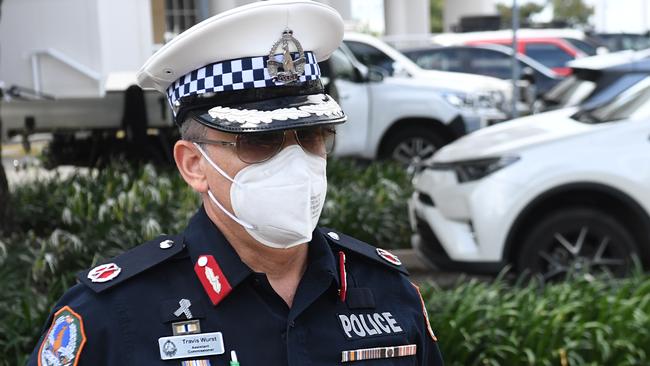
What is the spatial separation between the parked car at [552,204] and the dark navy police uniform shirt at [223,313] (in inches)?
162

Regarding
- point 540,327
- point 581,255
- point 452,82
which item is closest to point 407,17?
point 452,82

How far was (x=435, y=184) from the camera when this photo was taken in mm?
6645

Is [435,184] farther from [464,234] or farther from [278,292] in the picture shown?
[278,292]

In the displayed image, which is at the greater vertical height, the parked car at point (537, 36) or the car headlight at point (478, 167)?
the parked car at point (537, 36)

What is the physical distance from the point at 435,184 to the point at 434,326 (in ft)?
6.87

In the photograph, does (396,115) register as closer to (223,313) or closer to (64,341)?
(223,313)

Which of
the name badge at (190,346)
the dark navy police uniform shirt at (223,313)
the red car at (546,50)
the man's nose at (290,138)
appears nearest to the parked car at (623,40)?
the red car at (546,50)

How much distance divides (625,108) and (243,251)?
17.0 ft

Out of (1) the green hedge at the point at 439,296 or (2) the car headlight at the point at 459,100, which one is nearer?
(1) the green hedge at the point at 439,296

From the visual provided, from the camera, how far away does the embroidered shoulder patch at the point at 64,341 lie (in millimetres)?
1839

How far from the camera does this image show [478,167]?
253 inches

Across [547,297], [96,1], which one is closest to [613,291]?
[547,297]

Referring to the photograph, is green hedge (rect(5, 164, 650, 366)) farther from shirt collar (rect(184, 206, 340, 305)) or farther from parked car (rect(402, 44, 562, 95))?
parked car (rect(402, 44, 562, 95))

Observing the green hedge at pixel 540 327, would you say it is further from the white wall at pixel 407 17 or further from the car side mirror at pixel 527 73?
the white wall at pixel 407 17
